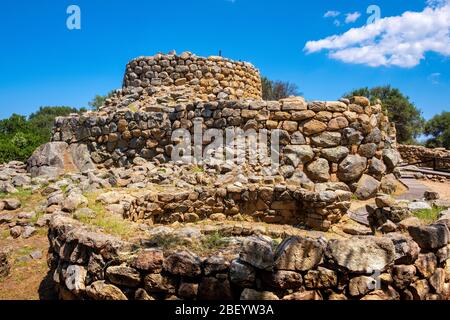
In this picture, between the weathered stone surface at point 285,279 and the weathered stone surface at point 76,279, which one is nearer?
the weathered stone surface at point 285,279

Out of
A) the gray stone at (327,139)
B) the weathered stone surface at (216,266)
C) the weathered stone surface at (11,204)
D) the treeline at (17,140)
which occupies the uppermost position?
the treeline at (17,140)

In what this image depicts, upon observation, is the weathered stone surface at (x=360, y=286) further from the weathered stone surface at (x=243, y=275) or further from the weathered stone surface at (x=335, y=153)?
the weathered stone surface at (x=335, y=153)

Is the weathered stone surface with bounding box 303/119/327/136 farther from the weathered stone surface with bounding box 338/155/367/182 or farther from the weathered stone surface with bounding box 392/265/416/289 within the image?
the weathered stone surface with bounding box 392/265/416/289

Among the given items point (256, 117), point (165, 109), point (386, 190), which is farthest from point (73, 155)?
point (386, 190)

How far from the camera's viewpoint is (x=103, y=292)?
336 centimetres

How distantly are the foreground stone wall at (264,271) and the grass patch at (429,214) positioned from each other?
55.6 inches

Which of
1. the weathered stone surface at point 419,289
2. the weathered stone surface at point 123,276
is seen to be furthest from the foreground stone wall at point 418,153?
the weathered stone surface at point 123,276

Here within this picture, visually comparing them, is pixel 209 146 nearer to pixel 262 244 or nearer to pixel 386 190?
pixel 386 190

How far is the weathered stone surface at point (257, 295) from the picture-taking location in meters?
3.07

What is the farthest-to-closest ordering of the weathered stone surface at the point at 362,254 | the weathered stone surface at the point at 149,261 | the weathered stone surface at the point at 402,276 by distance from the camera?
the weathered stone surface at the point at 402,276 → the weathered stone surface at the point at 149,261 → the weathered stone surface at the point at 362,254

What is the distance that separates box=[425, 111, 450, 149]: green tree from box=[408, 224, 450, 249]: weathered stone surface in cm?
3034

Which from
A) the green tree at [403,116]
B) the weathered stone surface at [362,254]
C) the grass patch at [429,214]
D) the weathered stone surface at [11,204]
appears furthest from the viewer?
the green tree at [403,116]

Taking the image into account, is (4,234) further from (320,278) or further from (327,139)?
(327,139)

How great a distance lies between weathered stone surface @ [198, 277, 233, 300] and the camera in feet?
10.3
